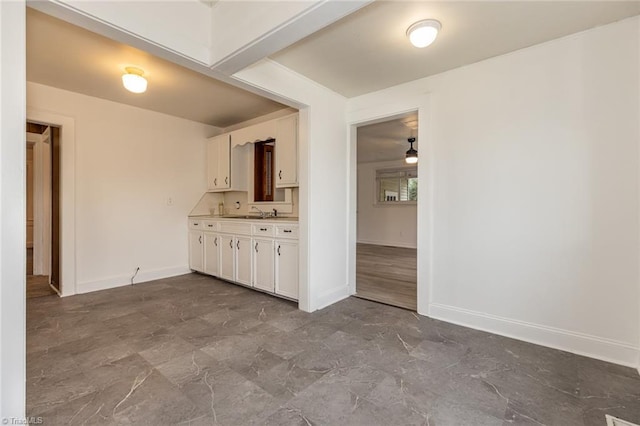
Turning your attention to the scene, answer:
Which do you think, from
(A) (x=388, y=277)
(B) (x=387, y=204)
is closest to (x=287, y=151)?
(A) (x=388, y=277)

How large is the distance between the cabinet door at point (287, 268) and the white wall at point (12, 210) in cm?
218

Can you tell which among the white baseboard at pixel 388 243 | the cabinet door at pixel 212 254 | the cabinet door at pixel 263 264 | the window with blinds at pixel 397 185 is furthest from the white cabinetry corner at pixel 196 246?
the window with blinds at pixel 397 185

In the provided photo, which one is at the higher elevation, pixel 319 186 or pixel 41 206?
pixel 319 186

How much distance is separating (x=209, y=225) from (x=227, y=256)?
61 cm

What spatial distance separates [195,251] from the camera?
4535 millimetres

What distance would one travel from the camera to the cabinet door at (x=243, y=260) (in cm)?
370

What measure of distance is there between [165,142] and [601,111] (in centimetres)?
490

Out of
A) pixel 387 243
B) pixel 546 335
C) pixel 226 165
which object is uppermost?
pixel 226 165

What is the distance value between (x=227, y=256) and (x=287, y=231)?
123 centimetres

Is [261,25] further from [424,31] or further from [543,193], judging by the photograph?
[543,193]

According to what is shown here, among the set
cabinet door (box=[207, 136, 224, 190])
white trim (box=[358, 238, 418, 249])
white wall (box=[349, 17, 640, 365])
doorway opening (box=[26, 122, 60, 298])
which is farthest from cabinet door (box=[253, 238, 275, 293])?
white trim (box=[358, 238, 418, 249])

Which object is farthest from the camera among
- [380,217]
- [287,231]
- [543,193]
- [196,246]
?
[380,217]

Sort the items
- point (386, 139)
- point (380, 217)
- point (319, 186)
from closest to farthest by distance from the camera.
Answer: point (319, 186) < point (386, 139) < point (380, 217)

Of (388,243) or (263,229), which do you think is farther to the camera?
(388,243)
